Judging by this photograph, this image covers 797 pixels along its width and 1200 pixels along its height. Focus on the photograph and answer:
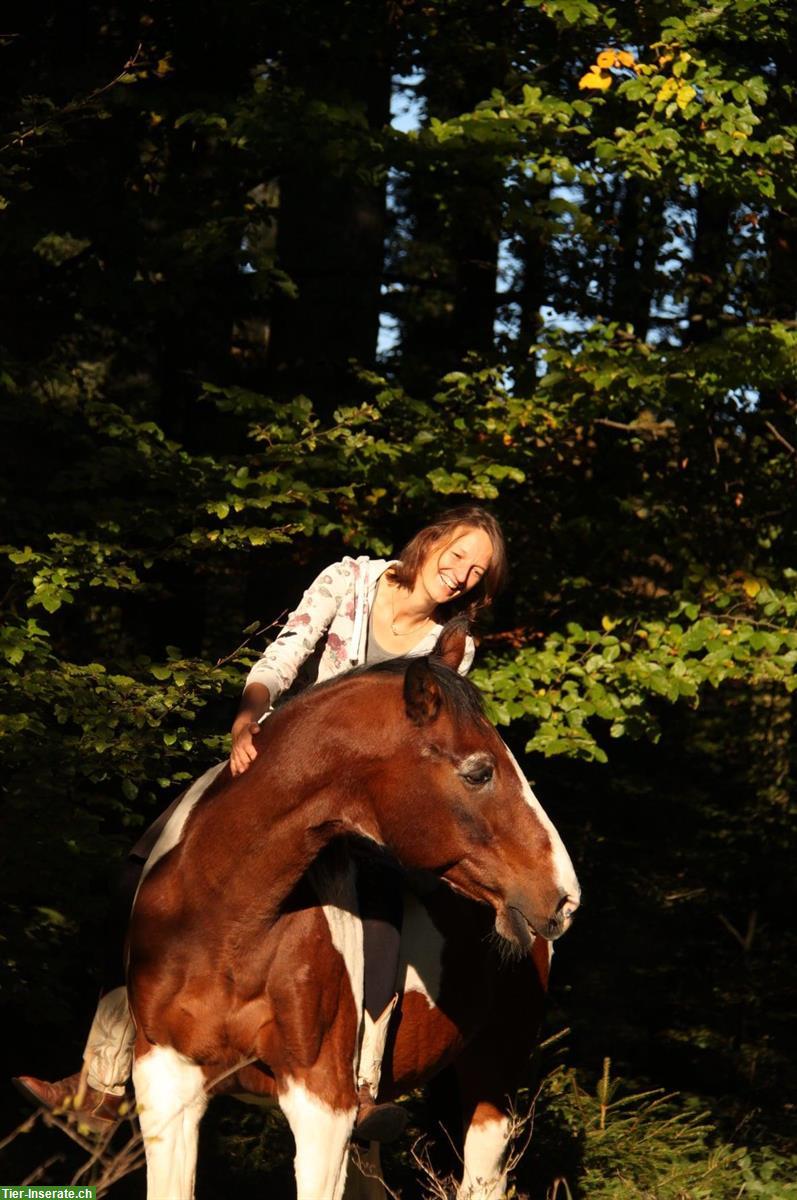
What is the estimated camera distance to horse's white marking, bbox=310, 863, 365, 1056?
159 inches

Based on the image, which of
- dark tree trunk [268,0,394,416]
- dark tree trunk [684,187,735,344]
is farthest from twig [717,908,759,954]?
dark tree trunk [268,0,394,416]

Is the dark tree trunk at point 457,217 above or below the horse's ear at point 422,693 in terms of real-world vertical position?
above

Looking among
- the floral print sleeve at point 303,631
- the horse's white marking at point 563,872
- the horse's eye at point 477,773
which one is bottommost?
the horse's white marking at point 563,872

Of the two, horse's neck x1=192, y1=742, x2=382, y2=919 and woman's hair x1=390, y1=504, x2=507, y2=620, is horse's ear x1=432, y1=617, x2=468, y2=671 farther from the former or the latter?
woman's hair x1=390, y1=504, x2=507, y2=620

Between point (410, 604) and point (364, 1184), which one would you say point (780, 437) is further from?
point (364, 1184)

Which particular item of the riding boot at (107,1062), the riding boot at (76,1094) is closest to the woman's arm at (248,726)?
the riding boot at (107,1062)

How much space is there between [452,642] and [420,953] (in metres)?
1.21

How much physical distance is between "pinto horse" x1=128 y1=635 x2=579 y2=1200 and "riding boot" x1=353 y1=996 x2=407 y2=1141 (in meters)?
0.17

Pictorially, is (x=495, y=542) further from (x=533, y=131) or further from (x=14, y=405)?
(x=533, y=131)

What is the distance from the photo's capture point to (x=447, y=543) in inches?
185

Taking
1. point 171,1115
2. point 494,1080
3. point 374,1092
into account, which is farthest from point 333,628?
point 494,1080

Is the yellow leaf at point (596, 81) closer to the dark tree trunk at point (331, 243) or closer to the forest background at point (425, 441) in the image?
the forest background at point (425, 441)

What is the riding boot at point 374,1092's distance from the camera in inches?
161

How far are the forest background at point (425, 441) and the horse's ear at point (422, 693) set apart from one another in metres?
2.61
